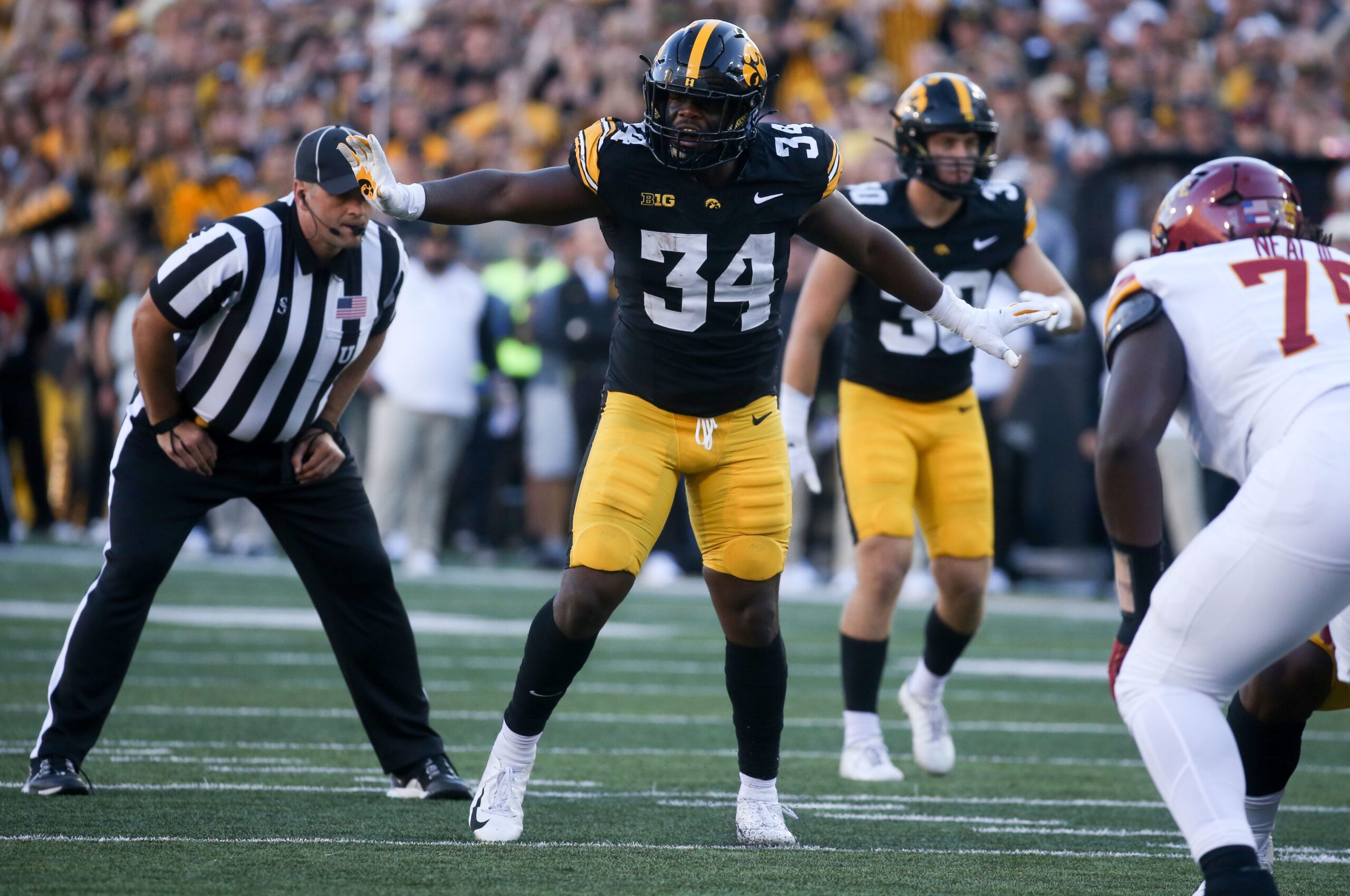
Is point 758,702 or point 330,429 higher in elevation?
point 330,429

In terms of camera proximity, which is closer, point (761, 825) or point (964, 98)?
point (761, 825)

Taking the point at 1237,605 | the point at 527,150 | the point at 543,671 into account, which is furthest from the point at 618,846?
the point at 527,150

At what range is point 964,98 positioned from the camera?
5551mm

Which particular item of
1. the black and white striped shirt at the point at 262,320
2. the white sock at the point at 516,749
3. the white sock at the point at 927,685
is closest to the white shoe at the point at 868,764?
the white sock at the point at 927,685

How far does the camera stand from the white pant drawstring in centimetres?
417

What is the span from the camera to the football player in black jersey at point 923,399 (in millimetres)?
5547

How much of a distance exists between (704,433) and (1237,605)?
1.52 m

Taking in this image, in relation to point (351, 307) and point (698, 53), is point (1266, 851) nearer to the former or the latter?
point (698, 53)

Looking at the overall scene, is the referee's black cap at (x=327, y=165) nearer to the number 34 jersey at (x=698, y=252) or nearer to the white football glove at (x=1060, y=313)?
the number 34 jersey at (x=698, y=252)

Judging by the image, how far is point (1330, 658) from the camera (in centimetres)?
361

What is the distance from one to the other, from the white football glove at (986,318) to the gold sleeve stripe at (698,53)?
843mm

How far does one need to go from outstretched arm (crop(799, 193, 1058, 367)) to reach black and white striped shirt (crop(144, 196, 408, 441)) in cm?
133

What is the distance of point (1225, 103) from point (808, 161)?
882 cm

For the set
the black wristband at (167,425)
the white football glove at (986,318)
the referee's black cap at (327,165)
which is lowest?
the black wristband at (167,425)
